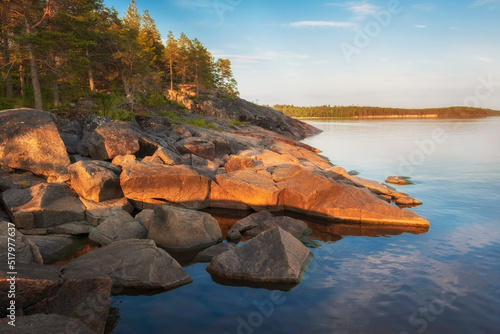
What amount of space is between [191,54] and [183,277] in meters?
63.6

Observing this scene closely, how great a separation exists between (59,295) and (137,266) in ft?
6.99

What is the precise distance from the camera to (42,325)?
4.62m

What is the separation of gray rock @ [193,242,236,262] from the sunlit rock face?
8.36 m

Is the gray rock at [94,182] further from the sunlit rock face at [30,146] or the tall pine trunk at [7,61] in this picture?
the tall pine trunk at [7,61]

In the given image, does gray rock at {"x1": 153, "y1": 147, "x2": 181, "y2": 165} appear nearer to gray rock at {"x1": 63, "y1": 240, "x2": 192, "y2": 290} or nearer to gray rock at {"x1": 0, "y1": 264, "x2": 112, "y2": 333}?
gray rock at {"x1": 63, "y1": 240, "x2": 192, "y2": 290}

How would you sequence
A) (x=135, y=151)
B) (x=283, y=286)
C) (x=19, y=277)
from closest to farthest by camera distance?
(x=19, y=277)
(x=283, y=286)
(x=135, y=151)

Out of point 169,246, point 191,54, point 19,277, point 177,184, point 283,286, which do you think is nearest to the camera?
point 19,277

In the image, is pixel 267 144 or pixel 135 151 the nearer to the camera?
pixel 135 151

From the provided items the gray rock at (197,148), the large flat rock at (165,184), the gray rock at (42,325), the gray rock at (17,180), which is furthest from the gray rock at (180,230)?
the gray rock at (197,148)

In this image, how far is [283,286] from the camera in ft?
24.7

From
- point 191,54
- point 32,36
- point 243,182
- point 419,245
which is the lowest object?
point 419,245

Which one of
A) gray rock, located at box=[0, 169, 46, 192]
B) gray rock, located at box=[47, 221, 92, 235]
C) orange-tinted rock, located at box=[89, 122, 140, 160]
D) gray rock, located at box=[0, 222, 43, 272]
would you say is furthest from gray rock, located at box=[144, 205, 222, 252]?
orange-tinted rock, located at box=[89, 122, 140, 160]

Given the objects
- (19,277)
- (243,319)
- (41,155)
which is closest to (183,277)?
(243,319)

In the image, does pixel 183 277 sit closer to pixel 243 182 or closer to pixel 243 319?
pixel 243 319
